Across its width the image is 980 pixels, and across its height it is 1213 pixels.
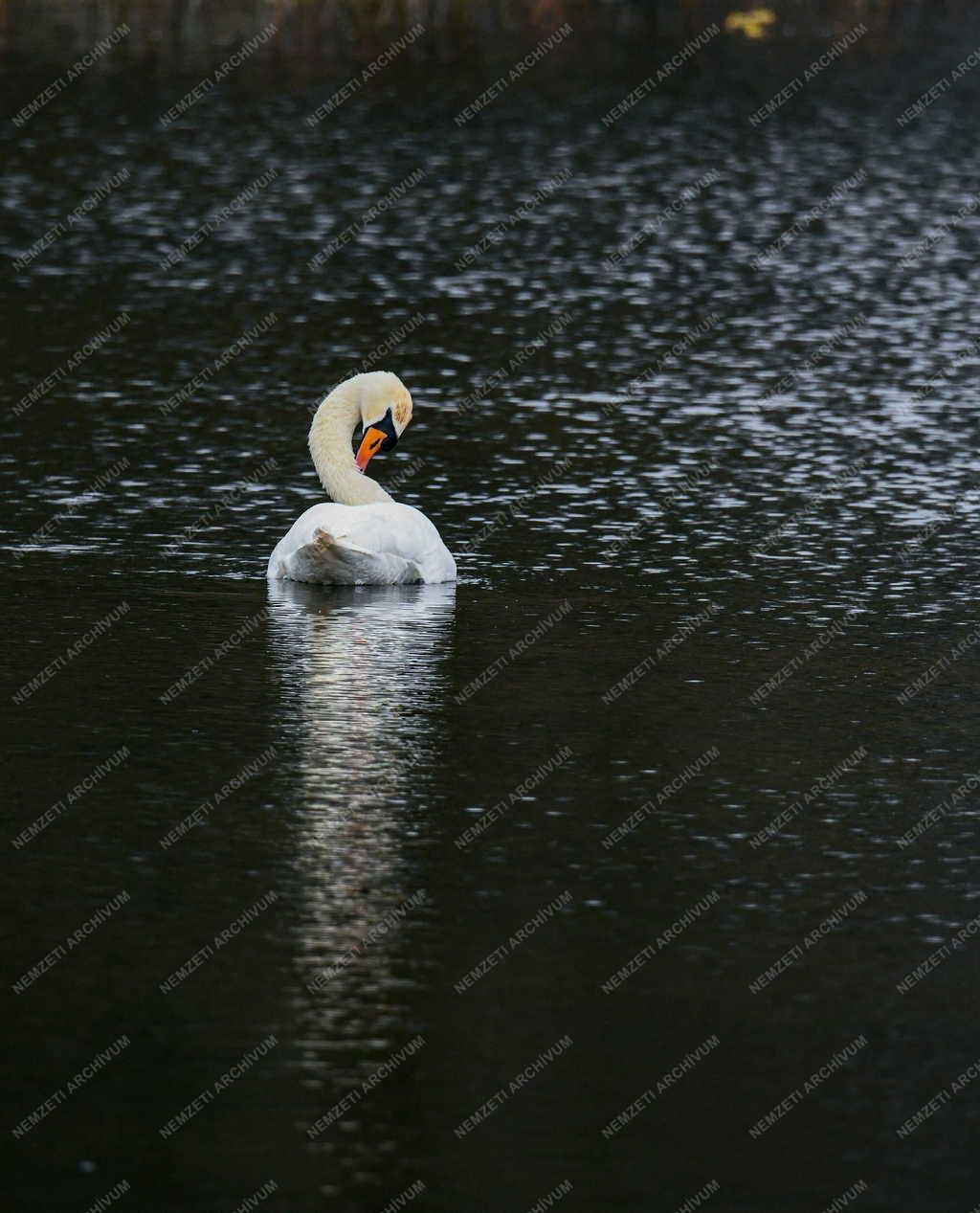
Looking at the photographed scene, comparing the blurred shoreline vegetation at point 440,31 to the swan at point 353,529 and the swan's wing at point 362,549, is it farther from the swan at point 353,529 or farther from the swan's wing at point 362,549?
the swan's wing at point 362,549

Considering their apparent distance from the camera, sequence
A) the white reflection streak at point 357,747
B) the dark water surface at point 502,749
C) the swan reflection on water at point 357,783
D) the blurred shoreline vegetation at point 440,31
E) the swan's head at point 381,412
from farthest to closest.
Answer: the blurred shoreline vegetation at point 440,31
the swan's head at point 381,412
the white reflection streak at point 357,747
the swan reflection on water at point 357,783
the dark water surface at point 502,749

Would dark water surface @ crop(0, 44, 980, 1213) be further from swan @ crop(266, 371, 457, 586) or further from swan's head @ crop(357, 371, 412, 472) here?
swan's head @ crop(357, 371, 412, 472)

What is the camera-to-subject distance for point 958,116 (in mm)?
40656

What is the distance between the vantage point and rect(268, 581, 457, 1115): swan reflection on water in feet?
27.3

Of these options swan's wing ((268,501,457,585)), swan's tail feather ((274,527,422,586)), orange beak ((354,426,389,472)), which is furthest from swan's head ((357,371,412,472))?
swan's tail feather ((274,527,422,586))

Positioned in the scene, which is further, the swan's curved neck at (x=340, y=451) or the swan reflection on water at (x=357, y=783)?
the swan's curved neck at (x=340, y=451)

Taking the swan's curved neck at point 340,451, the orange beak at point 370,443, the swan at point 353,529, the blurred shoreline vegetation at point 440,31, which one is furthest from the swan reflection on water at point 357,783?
the blurred shoreline vegetation at point 440,31

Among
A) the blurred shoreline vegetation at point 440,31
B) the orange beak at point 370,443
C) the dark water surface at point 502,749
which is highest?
the blurred shoreline vegetation at point 440,31

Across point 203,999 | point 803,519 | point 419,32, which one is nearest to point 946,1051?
point 203,999

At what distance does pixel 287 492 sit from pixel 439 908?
8527 mm

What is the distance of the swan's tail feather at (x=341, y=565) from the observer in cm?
1437

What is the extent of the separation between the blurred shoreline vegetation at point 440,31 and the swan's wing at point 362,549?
92.5 feet

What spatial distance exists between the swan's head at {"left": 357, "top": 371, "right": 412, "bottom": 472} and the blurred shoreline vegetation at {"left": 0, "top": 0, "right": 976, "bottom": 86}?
89.3ft

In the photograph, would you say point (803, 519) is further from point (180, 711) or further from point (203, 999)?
point (203, 999)
